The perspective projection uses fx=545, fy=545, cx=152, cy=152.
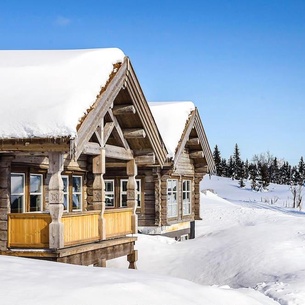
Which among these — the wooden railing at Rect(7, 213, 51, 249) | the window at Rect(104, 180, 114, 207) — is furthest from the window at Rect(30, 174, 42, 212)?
the window at Rect(104, 180, 114, 207)

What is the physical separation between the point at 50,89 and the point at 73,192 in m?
6.24

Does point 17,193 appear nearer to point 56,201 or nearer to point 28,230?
point 28,230

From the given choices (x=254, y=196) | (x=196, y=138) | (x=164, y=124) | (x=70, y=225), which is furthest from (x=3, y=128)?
(x=254, y=196)

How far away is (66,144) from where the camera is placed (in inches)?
476

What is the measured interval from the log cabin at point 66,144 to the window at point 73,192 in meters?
0.04

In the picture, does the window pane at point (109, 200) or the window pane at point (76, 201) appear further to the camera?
the window pane at point (109, 200)

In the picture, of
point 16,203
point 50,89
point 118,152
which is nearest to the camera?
point 50,89

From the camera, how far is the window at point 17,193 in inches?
610

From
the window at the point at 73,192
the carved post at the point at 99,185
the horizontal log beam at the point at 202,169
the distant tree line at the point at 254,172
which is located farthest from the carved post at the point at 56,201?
the distant tree line at the point at 254,172

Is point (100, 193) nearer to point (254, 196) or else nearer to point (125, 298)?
point (125, 298)

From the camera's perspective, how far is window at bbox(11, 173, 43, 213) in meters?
15.6

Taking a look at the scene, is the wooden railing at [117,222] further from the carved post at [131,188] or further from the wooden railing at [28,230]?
the wooden railing at [28,230]

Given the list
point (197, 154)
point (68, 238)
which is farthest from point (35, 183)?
point (197, 154)

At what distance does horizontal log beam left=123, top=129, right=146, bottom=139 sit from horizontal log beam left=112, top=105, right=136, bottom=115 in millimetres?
1083
